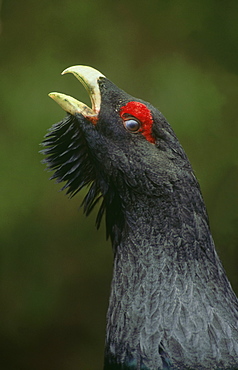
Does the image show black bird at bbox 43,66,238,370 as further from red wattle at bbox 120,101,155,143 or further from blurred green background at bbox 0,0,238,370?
blurred green background at bbox 0,0,238,370

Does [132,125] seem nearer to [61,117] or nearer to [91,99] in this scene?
[91,99]

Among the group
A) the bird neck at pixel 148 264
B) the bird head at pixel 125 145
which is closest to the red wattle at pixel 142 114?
the bird head at pixel 125 145

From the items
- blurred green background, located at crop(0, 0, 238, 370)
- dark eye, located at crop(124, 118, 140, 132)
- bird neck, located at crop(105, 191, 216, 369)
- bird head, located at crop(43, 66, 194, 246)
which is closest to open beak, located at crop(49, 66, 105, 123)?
bird head, located at crop(43, 66, 194, 246)

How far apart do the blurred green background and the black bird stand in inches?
45.8

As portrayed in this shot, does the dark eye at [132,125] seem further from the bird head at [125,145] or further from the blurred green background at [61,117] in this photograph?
the blurred green background at [61,117]

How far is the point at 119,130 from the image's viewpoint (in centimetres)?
160

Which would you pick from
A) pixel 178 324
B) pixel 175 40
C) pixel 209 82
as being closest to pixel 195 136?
pixel 209 82

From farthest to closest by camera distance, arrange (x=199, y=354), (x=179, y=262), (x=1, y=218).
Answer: (x=1, y=218), (x=179, y=262), (x=199, y=354)

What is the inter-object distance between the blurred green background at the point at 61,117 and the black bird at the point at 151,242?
3.82 feet

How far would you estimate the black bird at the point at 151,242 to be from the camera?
57.8 inches

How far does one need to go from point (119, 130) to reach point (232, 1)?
1.57 m

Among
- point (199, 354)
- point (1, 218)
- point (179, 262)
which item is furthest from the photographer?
point (1, 218)

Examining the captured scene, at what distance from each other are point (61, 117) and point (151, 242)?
1361 millimetres

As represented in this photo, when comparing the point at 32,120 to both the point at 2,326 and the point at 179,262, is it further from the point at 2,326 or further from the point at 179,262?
the point at 179,262
